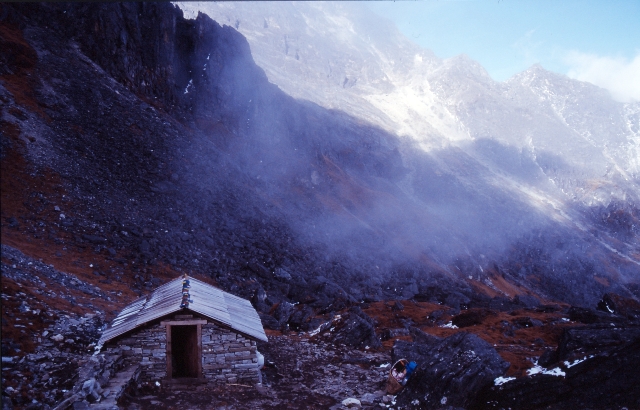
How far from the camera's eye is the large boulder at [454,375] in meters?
11.2

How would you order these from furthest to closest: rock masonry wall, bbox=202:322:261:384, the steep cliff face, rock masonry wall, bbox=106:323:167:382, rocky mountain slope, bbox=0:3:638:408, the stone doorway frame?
1. the steep cliff face
2. rocky mountain slope, bbox=0:3:638:408
3. rock masonry wall, bbox=202:322:261:384
4. the stone doorway frame
5. rock masonry wall, bbox=106:323:167:382

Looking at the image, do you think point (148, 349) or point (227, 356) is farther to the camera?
point (227, 356)

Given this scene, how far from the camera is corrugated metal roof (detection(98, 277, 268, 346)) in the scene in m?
13.4

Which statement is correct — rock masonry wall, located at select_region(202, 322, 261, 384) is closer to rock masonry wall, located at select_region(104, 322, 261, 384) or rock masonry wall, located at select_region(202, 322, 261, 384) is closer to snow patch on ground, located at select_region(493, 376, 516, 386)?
rock masonry wall, located at select_region(104, 322, 261, 384)

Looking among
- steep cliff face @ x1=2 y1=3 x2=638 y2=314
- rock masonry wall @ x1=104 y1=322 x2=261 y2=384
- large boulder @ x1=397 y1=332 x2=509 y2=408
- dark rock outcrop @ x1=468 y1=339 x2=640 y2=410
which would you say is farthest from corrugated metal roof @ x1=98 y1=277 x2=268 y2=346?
dark rock outcrop @ x1=468 y1=339 x2=640 y2=410

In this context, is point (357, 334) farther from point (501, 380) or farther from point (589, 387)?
point (589, 387)

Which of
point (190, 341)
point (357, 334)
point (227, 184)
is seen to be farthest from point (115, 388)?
point (227, 184)

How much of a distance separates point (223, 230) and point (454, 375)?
83.9 feet

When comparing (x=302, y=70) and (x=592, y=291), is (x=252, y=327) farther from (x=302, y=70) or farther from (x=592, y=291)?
(x=302, y=70)

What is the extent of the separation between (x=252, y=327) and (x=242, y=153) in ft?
129

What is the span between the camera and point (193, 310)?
43.9 feet

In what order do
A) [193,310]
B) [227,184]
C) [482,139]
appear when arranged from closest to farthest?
Answer: [193,310] → [227,184] → [482,139]

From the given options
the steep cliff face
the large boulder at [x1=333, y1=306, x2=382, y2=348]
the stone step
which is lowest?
the stone step

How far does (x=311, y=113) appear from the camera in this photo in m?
80.8
